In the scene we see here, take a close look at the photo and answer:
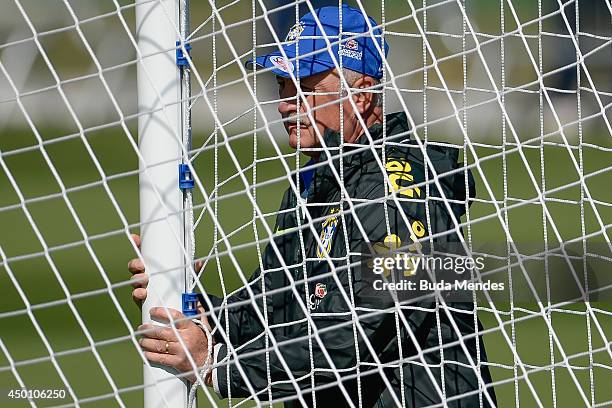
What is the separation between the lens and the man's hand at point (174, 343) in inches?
42.7

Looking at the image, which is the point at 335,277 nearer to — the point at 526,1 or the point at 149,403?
the point at 149,403

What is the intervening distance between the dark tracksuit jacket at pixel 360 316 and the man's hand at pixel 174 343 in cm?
3

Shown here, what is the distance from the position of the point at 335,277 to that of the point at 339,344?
0.07m

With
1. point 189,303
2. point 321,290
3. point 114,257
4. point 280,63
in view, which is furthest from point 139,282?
point 114,257

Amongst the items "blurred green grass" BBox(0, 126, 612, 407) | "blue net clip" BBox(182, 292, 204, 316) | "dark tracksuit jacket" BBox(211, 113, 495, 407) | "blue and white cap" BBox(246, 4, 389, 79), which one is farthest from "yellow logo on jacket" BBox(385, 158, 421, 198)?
"blurred green grass" BBox(0, 126, 612, 407)

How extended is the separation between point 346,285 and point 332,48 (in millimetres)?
281

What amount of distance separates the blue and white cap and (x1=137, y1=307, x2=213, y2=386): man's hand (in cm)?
30

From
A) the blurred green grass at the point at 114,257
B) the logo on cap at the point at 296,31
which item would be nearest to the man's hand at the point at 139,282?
the logo on cap at the point at 296,31

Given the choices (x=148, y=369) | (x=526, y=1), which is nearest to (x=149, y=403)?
(x=148, y=369)

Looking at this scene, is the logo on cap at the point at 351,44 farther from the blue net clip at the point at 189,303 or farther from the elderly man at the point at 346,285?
the blue net clip at the point at 189,303

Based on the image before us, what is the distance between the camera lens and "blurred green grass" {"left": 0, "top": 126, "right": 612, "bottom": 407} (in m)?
2.32

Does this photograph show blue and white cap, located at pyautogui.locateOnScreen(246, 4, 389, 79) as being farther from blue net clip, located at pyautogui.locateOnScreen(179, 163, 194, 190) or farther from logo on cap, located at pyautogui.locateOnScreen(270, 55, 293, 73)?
blue net clip, located at pyautogui.locateOnScreen(179, 163, 194, 190)

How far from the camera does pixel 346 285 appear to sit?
1.10 m

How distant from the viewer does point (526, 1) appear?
120 inches
